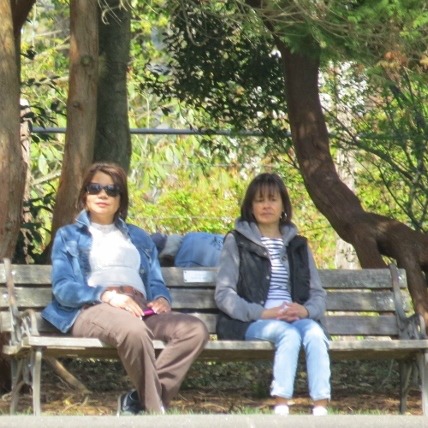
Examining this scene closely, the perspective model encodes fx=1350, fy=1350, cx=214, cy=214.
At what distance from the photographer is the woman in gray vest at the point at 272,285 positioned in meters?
7.51

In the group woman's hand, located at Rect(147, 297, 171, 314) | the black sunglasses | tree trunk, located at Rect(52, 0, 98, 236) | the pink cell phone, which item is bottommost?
the pink cell phone

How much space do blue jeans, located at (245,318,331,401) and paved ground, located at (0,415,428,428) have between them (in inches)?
80.7

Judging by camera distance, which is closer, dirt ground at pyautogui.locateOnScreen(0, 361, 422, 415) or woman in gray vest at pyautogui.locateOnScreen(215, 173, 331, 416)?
woman in gray vest at pyautogui.locateOnScreen(215, 173, 331, 416)

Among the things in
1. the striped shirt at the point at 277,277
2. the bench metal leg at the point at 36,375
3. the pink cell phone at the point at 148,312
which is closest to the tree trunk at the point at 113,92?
the striped shirt at the point at 277,277

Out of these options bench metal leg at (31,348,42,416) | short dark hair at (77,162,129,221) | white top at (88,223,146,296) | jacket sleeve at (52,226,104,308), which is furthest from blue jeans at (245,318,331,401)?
bench metal leg at (31,348,42,416)

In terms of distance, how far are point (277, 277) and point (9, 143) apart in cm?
178

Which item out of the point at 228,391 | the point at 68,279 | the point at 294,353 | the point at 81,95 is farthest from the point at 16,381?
the point at 228,391

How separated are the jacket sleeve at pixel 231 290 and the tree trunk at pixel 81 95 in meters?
1.21

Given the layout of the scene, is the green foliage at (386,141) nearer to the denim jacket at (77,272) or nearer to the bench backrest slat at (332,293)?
the bench backrest slat at (332,293)

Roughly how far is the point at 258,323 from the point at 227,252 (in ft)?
1.76

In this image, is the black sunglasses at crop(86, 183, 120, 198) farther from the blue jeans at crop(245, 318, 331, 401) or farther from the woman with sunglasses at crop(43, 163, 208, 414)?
the blue jeans at crop(245, 318, 331, 401)

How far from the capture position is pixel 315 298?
798cm

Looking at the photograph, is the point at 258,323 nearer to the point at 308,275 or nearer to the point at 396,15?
the point at 308,275

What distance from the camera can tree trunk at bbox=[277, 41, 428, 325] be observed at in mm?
9266
